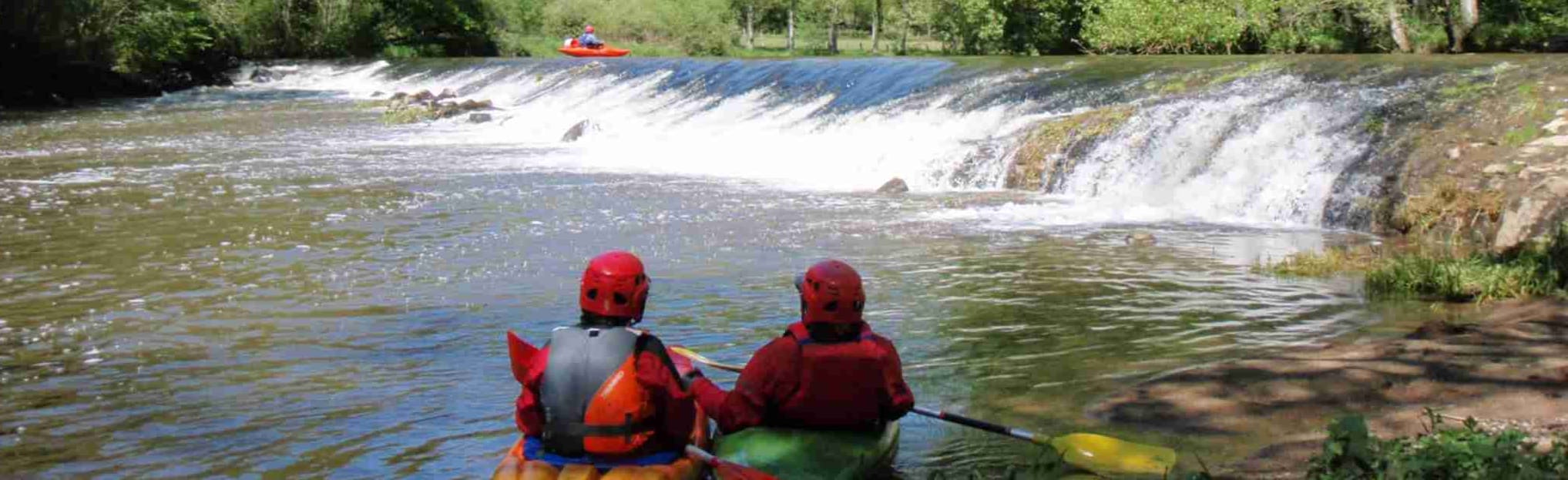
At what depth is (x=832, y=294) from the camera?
514 centimetres

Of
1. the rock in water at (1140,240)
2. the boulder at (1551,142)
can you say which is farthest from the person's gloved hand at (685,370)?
the boulder at (1551,142)

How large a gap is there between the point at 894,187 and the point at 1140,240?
4.53 m

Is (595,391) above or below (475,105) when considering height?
below

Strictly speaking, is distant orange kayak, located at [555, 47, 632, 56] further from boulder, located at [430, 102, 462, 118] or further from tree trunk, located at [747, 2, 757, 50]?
tree trunk, located at [747, 2, 757, 50]

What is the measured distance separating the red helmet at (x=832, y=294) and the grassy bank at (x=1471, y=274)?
4948 mm

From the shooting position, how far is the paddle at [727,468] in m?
4.89

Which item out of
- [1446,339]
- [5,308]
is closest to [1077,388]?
[1446,339]

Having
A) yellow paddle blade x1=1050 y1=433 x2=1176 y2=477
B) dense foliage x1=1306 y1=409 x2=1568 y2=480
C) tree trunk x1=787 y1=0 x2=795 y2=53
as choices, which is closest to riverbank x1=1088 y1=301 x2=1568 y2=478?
yellow paddle blade x1=1050 y1=433 x2=1176 y2=477

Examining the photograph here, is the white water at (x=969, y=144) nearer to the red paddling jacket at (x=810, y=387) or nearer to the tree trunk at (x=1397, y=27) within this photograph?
the red paddling jacket at (x=810, y=387)

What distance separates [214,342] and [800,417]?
4.67 metres

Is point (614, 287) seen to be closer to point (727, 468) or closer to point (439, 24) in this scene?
point (727, 468)

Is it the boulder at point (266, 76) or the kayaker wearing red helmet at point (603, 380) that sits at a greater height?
the boulder at point (266, 76)

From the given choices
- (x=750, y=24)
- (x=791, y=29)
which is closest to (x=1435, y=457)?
(x=791, y=29)

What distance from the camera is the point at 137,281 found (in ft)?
34.7
